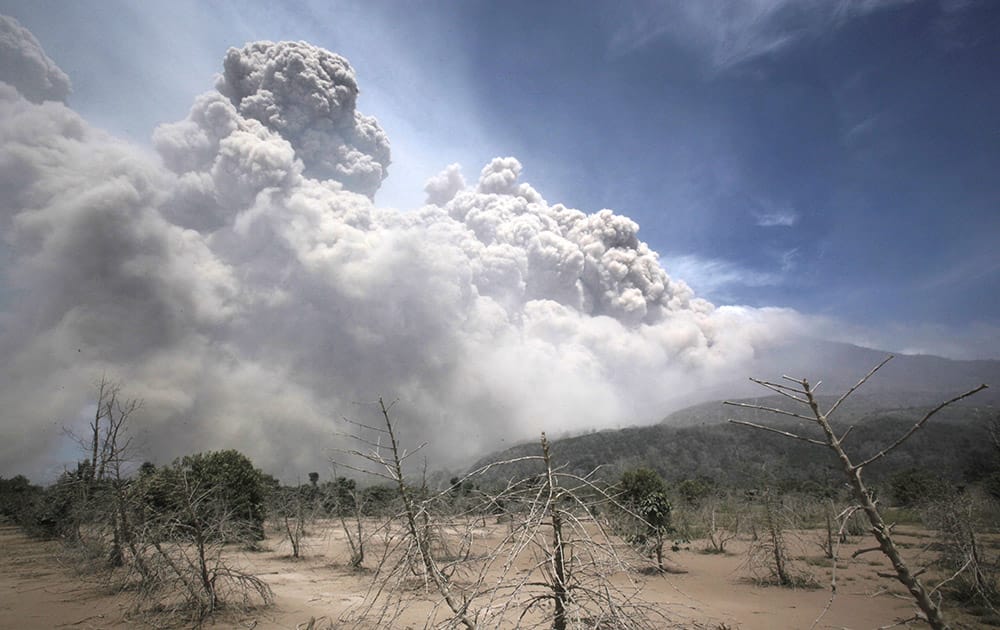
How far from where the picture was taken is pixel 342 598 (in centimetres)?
1605

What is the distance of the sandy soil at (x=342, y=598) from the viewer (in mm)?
12500

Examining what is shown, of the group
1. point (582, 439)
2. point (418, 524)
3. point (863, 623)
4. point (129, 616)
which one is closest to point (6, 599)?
point (129, 616)

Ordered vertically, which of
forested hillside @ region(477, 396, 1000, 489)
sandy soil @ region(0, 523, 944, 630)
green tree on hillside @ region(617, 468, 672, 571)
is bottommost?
sandy soil @ region(0, 523, 944, 630)

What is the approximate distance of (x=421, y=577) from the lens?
466 cm

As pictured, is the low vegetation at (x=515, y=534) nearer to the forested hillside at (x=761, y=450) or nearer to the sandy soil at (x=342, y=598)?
the sandy soil at (x=342, y=598)

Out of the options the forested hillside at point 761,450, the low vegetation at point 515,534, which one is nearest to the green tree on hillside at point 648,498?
the low vegetation at point 515,534

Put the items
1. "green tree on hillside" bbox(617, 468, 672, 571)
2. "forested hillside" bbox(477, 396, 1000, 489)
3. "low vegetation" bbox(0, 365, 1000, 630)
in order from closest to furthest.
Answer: "low vegetation" bbox(0, 365, 1000, 630) < "green tree on hillside" bbox(617, 468, 672, 571) < "forested hillside" bbox(477, 396, 1000, 489)

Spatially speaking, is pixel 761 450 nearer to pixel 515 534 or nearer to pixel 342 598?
pixel 342 598

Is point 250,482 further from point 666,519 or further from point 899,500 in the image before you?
point 899,500

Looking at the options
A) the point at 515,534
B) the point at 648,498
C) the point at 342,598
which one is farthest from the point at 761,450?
the point at 515,534

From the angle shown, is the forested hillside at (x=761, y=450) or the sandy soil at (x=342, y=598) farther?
the forested hillside at (x=761, y=450)

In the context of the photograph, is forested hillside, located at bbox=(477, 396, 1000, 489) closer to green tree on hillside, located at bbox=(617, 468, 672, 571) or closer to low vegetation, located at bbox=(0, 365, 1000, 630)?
low vegetation, located at bbox=(0, 365, 1000, 630)

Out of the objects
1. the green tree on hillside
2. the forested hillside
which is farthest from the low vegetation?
the forested hillside

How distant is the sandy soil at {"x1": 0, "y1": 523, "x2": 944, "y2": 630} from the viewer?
1250cm
